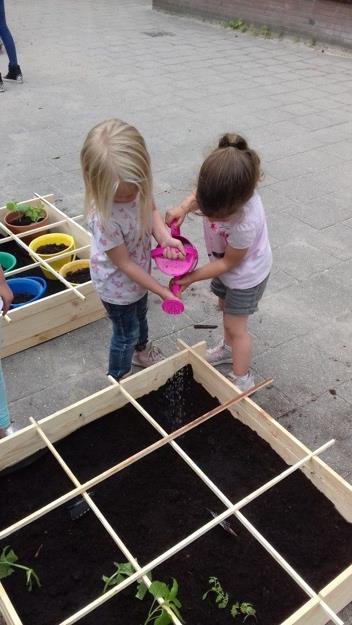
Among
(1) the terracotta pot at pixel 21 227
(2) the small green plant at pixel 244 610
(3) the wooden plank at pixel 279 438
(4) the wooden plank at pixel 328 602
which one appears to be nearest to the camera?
(4) the wooden plank at pixel 328 602

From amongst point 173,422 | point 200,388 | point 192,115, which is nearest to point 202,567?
point 173,422

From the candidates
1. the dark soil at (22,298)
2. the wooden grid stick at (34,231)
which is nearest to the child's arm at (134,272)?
the dark soil at (22,298)

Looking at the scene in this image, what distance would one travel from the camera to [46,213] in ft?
13.7

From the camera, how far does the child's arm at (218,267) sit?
7.76ft

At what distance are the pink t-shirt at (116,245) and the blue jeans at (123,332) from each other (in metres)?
0.08

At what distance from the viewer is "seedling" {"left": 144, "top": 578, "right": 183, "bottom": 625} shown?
1772 millimetres

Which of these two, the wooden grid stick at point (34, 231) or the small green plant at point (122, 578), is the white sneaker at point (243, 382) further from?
the wooden grid stick at point (34, 231)

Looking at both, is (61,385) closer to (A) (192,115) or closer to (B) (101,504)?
(B) (101,504)

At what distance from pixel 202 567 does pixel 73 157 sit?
15.1 ft

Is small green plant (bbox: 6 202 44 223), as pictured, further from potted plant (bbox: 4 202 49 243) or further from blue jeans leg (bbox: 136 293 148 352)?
blue jeans leg (bbox: 136 293 148 352)

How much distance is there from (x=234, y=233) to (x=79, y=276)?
1.55 metres

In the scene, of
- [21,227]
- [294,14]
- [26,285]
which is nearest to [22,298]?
[26,285]

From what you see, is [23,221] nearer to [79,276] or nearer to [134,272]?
[79,276]

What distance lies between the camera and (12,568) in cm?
206
